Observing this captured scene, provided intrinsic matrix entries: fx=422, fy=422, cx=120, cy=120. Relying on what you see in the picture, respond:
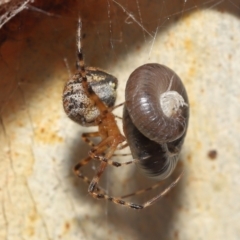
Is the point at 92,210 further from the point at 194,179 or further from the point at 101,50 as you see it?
the point at 101,50

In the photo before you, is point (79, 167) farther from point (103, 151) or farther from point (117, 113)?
point (117, 113)

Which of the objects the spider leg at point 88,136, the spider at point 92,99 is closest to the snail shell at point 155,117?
the spider at point 92,99

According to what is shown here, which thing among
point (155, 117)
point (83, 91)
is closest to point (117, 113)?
point (83, 91)

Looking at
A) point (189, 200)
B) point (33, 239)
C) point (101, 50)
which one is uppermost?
point (101, 50)

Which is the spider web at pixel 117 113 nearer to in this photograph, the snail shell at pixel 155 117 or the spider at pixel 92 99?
the spider at pixel 92 99

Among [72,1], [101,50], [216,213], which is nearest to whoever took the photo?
[72,1]

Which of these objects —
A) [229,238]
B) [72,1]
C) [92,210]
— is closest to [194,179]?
[229,238]
